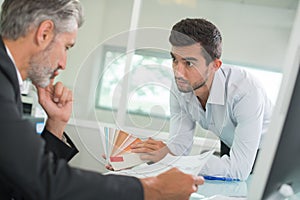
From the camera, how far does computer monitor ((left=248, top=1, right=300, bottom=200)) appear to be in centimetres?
61

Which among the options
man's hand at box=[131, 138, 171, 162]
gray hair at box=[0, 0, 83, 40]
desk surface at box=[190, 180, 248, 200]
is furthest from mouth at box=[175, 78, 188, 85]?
gray hair at box=[0, 0, 83, 40]

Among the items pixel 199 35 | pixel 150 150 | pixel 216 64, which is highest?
pixel 199 35

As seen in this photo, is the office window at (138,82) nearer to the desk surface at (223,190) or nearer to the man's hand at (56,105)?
the man's hand at (56,105)

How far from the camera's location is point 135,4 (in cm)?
416

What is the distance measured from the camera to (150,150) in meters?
1.25

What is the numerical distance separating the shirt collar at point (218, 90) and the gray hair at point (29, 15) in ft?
2.41

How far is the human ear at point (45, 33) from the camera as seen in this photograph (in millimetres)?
891

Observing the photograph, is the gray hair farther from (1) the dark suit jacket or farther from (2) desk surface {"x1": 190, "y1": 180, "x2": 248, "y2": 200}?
(2) desk surface {"x1": 190, "y1": 180, "x2": 248, "y2": 200}

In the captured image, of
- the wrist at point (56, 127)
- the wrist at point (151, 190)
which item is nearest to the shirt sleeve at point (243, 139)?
the wrist at point (56, 127)

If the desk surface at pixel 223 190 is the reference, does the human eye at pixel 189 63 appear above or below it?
above

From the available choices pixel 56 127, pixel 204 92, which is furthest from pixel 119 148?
pixel 204 92

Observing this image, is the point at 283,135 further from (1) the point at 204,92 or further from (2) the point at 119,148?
(1) the point at 204,92

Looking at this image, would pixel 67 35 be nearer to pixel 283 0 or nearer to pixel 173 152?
pixel 173 152

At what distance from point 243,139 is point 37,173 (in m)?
1.03
